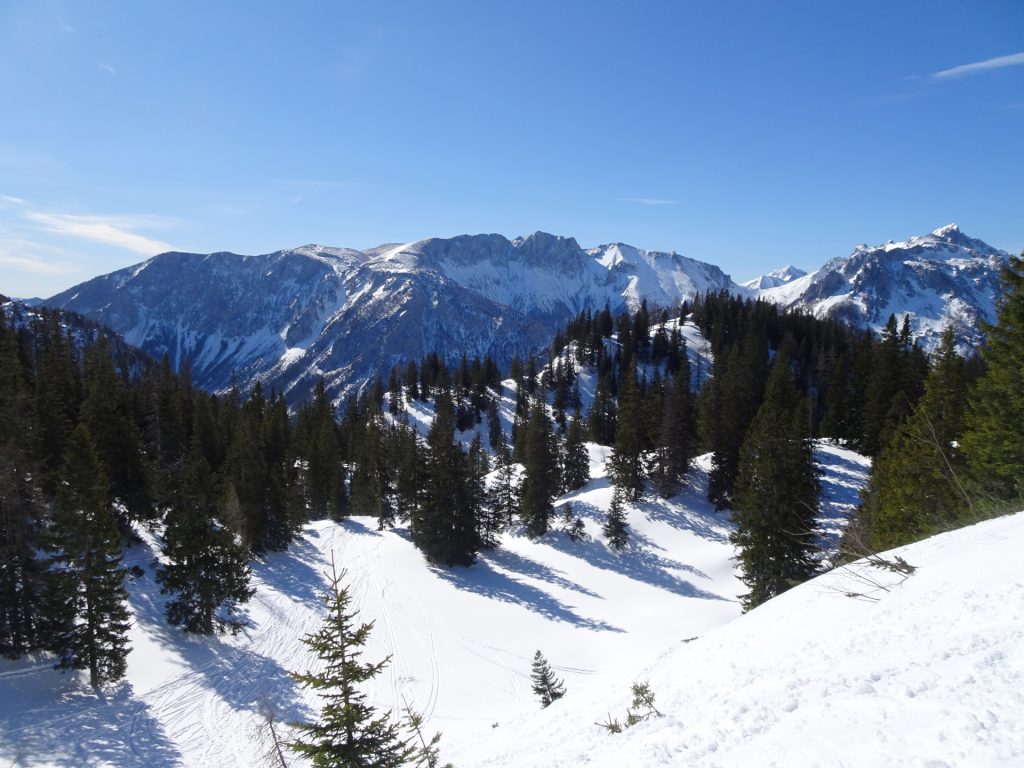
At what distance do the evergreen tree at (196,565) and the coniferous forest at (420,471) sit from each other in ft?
0.28

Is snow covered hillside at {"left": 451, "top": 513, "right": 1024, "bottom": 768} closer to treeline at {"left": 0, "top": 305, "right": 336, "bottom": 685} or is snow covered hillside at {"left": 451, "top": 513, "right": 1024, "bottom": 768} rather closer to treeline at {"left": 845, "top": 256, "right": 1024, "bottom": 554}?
treeline at {"left": 845, "top": 256, "right": 1024, "bottom": 554}

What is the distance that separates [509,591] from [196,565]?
19973mm

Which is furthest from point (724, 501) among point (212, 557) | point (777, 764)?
point (777, 764)

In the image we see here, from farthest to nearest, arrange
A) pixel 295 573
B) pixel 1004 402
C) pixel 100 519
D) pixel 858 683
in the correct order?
pixel 295 573 → pixel 100 519 → pixel 1004 402 → pixel 858 683

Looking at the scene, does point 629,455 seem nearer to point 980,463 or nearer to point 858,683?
point 980,463

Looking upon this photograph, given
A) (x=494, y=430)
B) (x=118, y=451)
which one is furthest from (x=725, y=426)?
(x=118, y=451)

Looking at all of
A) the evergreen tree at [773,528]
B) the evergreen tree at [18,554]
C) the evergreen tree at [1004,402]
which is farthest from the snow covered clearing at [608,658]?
the evergreen tree at [1004,402]

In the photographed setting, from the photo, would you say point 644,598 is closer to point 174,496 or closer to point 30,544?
point 174,496

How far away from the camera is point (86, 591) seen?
19.9 meters

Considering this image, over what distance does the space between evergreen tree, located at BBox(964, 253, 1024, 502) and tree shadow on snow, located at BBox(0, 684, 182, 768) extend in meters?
28.9

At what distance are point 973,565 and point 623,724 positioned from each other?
680 cm

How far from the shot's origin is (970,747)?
4922 millimetres

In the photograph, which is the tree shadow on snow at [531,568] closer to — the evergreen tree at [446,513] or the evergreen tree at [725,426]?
the evergreen tree at [446,513]

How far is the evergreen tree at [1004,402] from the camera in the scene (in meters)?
16.8
